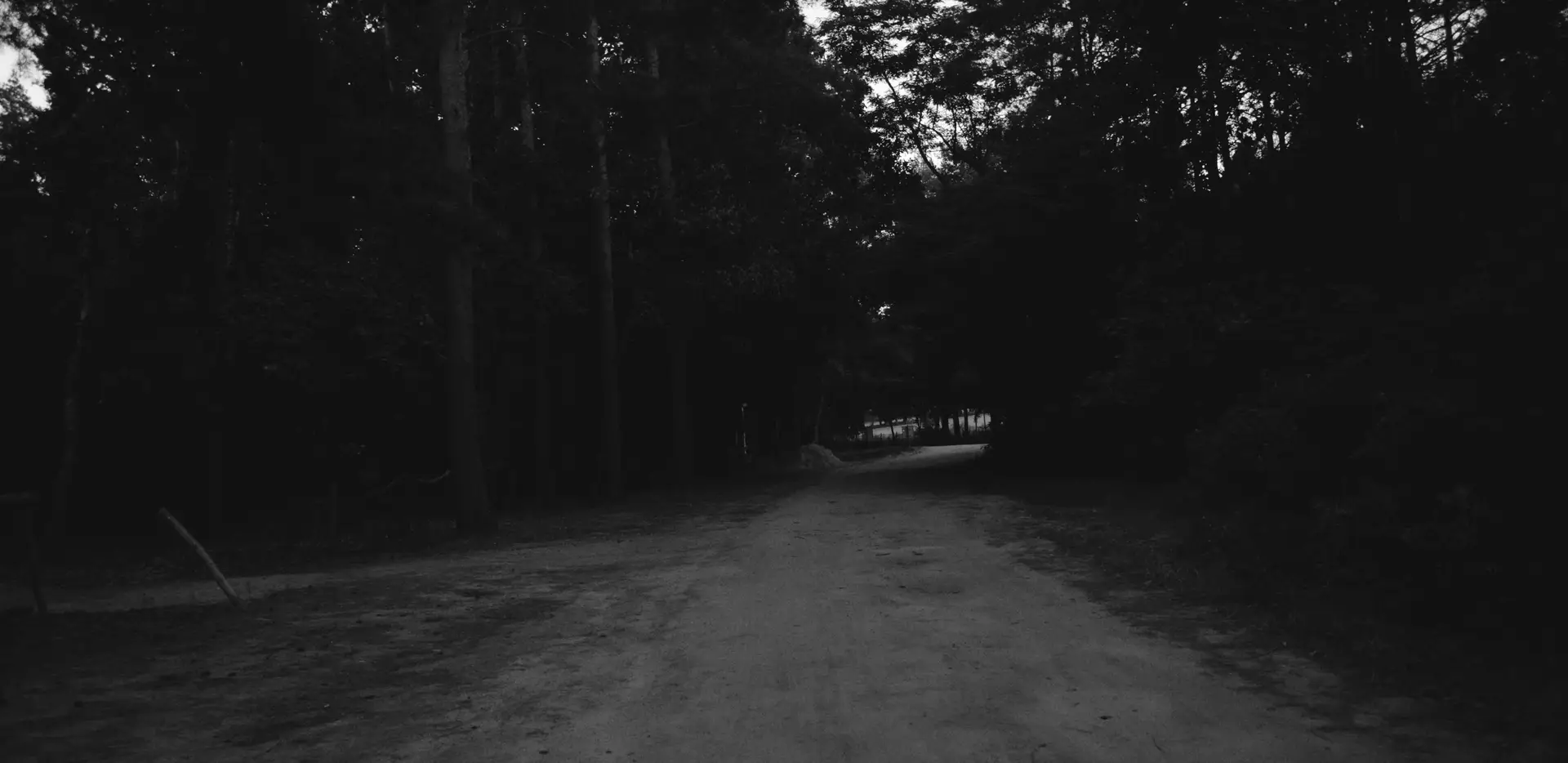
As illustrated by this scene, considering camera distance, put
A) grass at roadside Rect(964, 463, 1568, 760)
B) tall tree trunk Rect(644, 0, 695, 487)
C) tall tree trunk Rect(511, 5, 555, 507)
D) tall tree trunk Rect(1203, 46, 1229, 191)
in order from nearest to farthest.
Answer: grass at roadside Rect(964, 463, 1568, 760) < tall tree trunk Rect(1203, 46, 1229, 191) < tall tree trunk Rect(511, 5, 555, 507) < tall tree trunk Rect(644, 0, 695, 487)

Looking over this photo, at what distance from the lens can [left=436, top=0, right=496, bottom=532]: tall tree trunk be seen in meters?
16.5

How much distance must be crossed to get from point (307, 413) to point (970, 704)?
18520mm

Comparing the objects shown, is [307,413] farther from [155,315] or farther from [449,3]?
[449,3]

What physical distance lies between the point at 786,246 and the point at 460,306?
13617 mm

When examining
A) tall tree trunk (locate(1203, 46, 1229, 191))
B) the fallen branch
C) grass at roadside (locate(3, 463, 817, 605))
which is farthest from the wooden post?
tall tree trunk (locate(1203, 46, 1229, 191))

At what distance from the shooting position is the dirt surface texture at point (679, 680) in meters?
5.10

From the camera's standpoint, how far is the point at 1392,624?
692cm

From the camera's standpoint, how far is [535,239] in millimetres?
22969

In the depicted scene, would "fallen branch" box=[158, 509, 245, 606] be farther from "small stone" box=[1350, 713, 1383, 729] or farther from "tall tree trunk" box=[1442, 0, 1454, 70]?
"tall tree trunk" box=[1442, 0, 1454, 70]

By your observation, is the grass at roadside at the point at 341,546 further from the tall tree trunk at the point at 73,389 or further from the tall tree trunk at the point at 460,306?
the tall tree trunk at the point at 73,389

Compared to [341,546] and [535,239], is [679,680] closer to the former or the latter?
[341,546]

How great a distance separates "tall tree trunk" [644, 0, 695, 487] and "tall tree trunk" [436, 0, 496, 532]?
6.87 m

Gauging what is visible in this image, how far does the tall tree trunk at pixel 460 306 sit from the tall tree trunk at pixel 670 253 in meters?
6.87

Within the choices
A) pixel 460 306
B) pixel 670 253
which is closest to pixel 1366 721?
pixel 460 306
